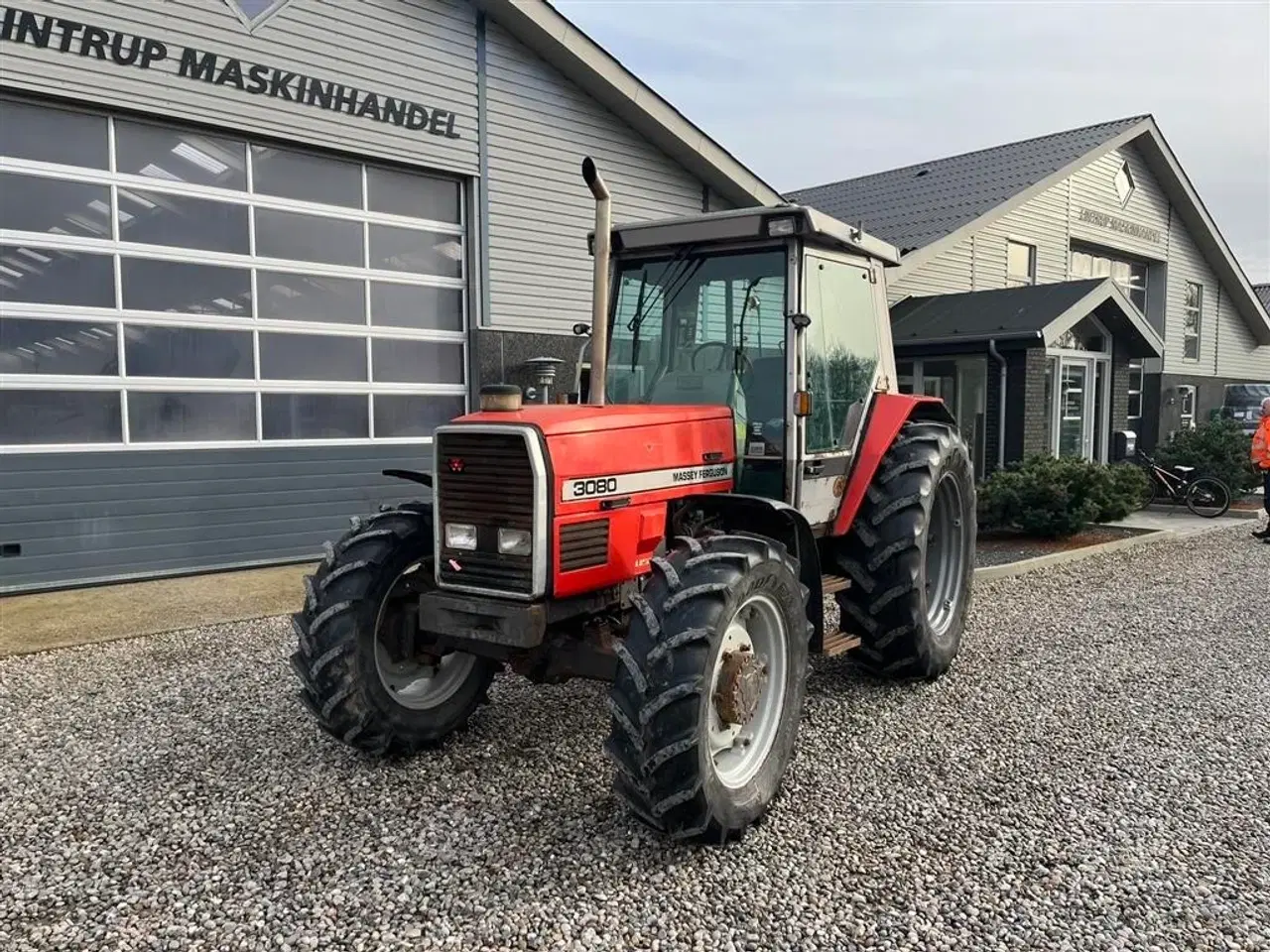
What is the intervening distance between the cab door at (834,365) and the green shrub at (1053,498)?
5725 millimetres

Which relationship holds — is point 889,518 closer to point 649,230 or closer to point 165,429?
point 649,230

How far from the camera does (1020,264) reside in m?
17.3

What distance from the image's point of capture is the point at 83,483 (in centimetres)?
765

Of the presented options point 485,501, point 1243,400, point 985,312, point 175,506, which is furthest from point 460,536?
point 1243,400

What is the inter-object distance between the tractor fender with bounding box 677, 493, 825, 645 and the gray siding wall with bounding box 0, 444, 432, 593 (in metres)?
5.65

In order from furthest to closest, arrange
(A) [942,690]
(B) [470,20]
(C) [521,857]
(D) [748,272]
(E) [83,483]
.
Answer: (B) [470,20], (E) [83,483], (A) [942,690], (D) [748,272], (C) [521,857]

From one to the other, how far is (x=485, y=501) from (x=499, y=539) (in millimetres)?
160

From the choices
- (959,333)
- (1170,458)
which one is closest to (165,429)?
(959,333)

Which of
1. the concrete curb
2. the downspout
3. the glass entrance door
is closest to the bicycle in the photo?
the glass entrance door

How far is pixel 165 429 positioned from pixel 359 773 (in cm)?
515

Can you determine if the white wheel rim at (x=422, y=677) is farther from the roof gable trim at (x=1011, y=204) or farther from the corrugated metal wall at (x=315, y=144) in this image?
the roof gable trim at (x=1011, y=204)

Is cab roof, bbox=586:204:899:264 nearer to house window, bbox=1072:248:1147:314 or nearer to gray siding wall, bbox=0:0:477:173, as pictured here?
gray siding wall, bbox=0:0:477:173

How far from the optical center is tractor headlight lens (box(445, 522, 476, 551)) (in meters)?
3.71

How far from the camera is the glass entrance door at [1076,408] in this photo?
1534 centimetres
